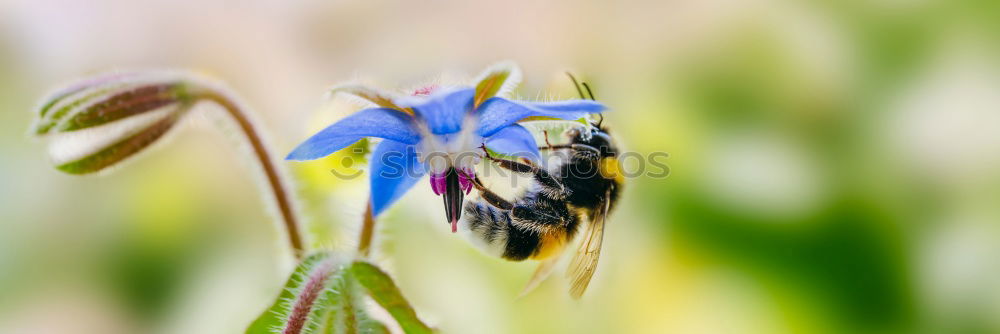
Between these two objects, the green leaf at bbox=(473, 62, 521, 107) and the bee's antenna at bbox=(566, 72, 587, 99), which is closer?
the green leaf at bbox=(473, 62, 521, 107)

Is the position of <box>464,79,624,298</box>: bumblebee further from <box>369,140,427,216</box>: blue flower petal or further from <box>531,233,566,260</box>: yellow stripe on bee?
<box>369,140,427,216</box>: blue flower petal

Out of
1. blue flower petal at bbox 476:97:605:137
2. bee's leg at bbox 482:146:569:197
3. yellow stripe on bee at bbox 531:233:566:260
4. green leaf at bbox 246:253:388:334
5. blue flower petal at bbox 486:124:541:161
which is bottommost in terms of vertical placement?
green leaf at bbox 246:253:388:334

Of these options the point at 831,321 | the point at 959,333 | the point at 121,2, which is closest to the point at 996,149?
the point at 959,333

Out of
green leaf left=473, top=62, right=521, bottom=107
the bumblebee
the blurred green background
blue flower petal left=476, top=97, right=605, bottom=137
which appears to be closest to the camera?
blue flower petal left=476, top=97, right=605, bottom=137

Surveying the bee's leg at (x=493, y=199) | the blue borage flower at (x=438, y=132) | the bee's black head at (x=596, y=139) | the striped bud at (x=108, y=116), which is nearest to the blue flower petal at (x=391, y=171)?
the blue borage flower at (x=438, y=132)

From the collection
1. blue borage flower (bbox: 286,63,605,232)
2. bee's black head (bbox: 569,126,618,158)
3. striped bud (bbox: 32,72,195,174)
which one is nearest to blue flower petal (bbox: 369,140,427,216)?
blue borage flower (bbox: 286,63,605,232)

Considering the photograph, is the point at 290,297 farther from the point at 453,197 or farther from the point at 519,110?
the point at 519,110

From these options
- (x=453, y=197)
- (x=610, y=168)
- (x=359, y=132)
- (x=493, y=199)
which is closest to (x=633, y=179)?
(x=610, y=168)
